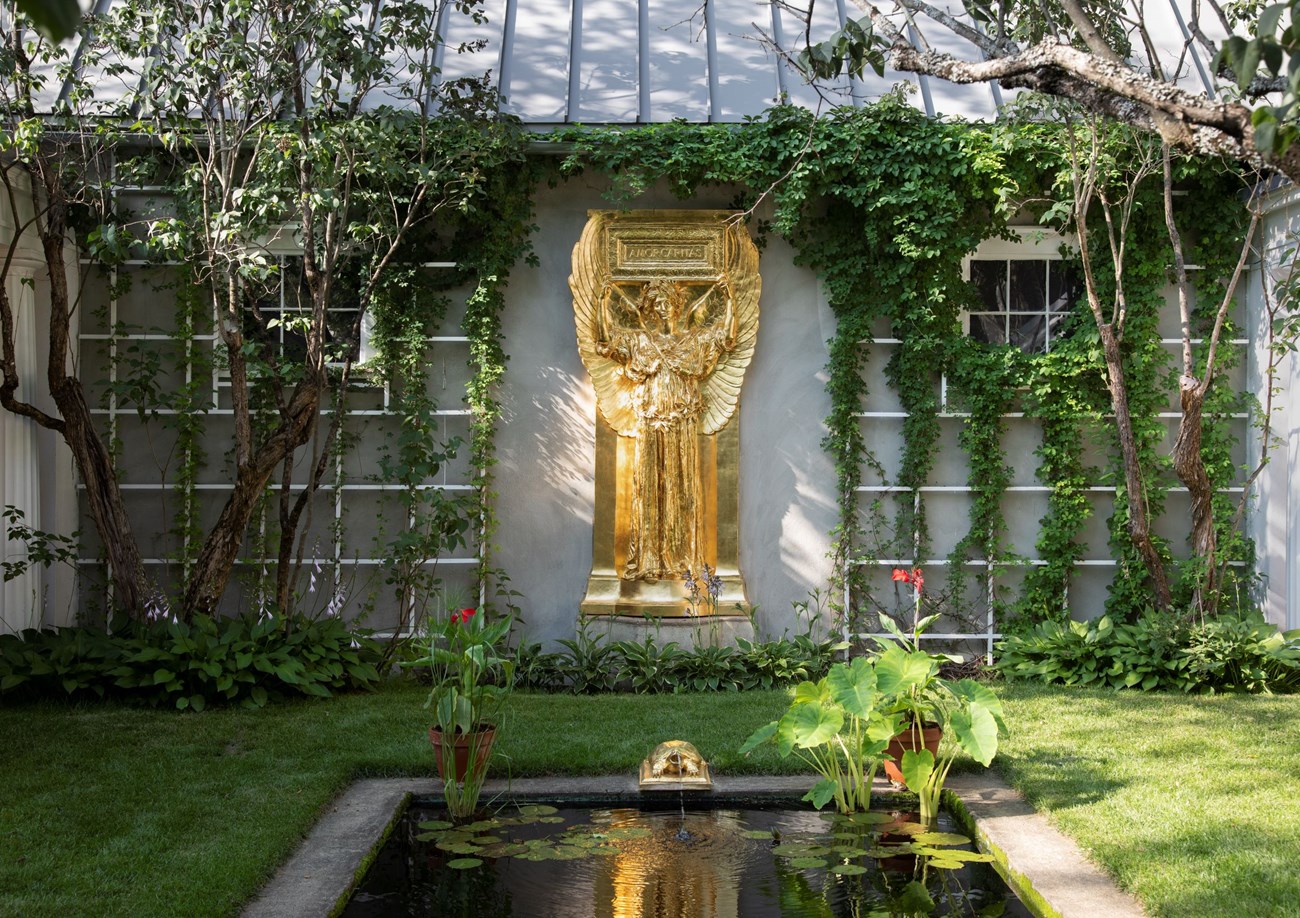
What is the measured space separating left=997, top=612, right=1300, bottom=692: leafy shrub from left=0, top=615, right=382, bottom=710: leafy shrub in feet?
14.8

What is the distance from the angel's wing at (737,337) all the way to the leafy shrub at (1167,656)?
2.54 meters

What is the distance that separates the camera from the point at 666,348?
8.48 m

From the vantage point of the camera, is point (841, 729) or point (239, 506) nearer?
point (841, 729)

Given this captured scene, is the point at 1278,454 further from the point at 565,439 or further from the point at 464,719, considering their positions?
the point at 464,719

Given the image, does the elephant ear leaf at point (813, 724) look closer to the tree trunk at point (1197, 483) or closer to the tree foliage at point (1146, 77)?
the tree foliage at point (1146, 77)

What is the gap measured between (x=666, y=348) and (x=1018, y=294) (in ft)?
8.48

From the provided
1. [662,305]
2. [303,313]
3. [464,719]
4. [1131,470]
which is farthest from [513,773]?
[1131,470]

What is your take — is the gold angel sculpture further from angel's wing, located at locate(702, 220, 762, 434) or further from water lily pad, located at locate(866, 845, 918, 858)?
water lily pad, located at locate(866, 845, 918, 858)

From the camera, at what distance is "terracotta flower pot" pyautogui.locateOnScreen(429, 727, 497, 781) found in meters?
5.16

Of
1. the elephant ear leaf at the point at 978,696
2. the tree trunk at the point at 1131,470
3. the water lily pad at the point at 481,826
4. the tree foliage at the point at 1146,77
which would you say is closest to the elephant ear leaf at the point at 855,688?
the elephant ear leaf at the point at 978,696

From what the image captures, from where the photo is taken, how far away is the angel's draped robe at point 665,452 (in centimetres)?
846

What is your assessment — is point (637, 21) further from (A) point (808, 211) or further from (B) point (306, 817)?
(B) point (306, 817)

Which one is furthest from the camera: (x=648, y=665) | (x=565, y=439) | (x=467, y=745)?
(x=565, y=439)

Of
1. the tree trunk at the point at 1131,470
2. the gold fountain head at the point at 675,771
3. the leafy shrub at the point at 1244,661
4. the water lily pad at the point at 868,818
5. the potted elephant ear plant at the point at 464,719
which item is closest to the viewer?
the water lily pad at the point at 868,818
